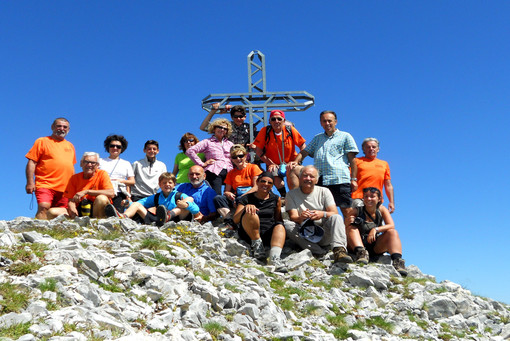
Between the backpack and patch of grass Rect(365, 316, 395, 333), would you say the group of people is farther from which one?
patch of grass Rect(365, 316, 395, 333)

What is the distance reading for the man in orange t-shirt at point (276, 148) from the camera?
543 inches

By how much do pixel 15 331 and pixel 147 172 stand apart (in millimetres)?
8544

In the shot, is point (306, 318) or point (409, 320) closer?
point (306, 318)

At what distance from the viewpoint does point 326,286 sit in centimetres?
1074

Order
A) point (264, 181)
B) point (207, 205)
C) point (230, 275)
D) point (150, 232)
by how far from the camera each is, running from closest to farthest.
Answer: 1. point (230, 275)
2. point (150, 232)
3. point (264, 181)
4. point (207, 205)

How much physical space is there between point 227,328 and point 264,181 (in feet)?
15.2

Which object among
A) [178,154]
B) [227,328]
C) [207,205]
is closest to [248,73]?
[178,154]

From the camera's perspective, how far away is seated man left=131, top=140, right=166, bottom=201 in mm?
14180

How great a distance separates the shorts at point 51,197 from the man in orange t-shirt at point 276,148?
16.4 ft

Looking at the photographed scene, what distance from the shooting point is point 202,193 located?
13.4m

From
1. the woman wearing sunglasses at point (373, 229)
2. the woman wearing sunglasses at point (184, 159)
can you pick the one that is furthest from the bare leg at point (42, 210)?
the woman wearing sunglasses at point (373, 229)

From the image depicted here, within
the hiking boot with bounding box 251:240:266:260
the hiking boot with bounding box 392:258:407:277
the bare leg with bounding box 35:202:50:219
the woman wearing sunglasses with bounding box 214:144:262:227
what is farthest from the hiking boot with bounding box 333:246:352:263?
the bare leg with bounding box 35:202:50:219

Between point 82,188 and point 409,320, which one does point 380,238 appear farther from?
point 82,188

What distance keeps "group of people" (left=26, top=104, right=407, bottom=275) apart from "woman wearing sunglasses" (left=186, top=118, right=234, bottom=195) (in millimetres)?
27
